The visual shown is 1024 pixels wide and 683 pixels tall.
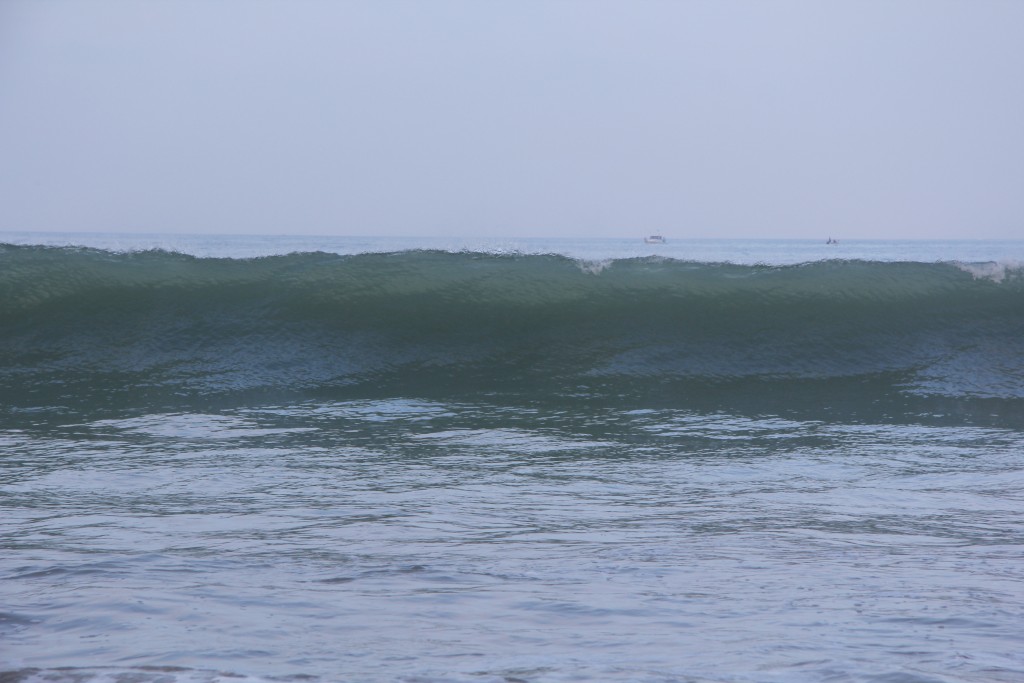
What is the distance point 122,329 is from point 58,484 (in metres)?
5.32

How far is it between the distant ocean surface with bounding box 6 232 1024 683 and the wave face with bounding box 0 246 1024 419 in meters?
0.05

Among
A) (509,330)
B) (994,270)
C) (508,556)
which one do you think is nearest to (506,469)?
(508,556)

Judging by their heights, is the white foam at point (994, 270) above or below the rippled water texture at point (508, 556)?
above

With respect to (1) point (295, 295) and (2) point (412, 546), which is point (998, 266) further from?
(2) point (412, 546)

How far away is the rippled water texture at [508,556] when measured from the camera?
2516mm

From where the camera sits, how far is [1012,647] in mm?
2555

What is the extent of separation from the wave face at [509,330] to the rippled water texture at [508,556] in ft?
7.27

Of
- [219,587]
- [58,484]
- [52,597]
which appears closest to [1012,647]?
[219,587]

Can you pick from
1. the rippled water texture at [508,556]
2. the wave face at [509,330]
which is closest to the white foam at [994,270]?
the wave face at [509,330]

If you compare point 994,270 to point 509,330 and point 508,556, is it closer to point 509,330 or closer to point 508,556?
point 509,330

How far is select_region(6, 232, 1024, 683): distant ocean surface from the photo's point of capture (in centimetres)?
264

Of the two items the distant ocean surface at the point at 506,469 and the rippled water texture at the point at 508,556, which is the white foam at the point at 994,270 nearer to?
the distant ocean surface at the point at 506,469

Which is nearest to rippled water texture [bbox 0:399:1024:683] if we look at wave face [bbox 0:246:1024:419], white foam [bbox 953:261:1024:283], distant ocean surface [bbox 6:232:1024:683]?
distant ocean surface [bbox 6:232:1024:683]

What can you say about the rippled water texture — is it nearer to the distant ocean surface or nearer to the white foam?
the distant ocean surface
